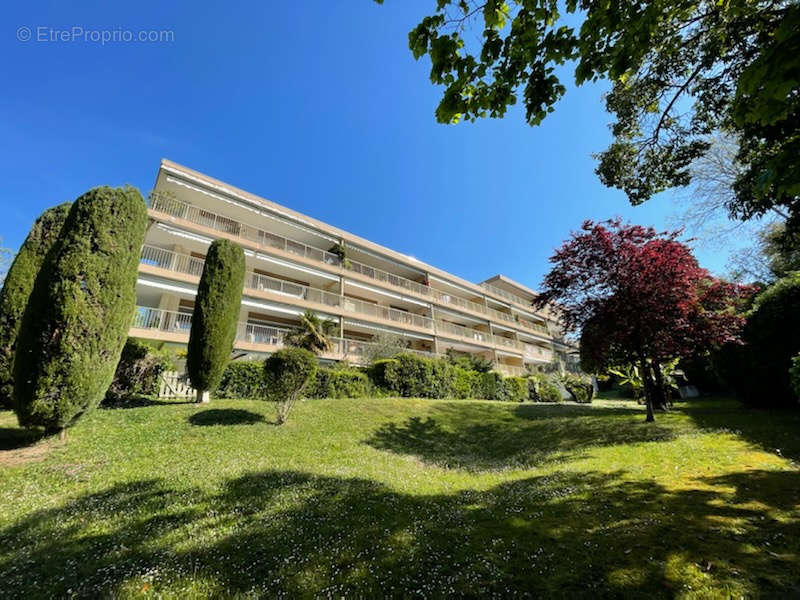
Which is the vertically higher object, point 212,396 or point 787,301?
point 787,301

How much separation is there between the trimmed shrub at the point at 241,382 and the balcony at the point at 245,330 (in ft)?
11.7

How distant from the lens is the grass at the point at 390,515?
2.54 m

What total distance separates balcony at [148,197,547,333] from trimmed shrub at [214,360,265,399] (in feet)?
26.7

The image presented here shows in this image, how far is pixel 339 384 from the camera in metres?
14.0

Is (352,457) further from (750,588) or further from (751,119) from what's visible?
(751,119)

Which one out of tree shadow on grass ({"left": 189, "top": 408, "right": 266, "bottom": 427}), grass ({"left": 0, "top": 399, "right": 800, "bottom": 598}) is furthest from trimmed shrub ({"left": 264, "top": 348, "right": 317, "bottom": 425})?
grass ({"left": 0, "top": 399, "right": 800, "bottom": 598})

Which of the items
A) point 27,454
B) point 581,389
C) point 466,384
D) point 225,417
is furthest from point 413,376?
point 27,454

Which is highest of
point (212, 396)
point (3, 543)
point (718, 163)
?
point (718, 163)

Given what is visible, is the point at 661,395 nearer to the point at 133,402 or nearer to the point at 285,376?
the point at 285,376

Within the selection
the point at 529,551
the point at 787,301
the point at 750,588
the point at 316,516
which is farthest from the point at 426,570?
the point at 787,301

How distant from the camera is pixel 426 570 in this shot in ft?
8.90

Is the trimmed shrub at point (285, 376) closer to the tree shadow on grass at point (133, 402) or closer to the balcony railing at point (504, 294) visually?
the tree shadow on grass at point (133, 402)

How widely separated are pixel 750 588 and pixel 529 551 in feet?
4.74

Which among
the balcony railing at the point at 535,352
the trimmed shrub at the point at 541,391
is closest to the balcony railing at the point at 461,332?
the balcony railing at the point at 535,352
